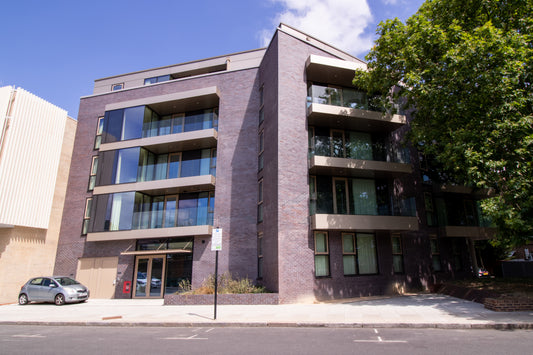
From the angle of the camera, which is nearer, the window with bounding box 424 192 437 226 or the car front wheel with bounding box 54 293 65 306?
the car front wheel with bounding box 54 293 65 306

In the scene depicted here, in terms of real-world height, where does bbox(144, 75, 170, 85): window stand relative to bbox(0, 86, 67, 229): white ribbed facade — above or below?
above

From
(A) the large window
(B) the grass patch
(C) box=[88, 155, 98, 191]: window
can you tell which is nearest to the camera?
(B) the grass patch

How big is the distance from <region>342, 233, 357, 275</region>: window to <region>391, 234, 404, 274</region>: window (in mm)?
2470

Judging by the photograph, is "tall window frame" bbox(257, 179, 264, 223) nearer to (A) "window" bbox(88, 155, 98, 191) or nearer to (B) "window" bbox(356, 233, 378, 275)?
(B) "window" bbox(356, 233, 378, 275)

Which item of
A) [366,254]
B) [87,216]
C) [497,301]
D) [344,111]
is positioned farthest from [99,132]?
[497,301]

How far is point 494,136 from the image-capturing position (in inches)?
453

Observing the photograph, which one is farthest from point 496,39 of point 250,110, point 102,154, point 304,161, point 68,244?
point 68,244

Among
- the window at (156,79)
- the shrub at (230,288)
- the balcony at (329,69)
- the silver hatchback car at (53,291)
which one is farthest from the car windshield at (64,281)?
the balcony at (329,69)

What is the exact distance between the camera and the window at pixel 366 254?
54.7ft

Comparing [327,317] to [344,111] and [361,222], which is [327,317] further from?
[344,111]

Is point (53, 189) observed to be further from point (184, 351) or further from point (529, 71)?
point (529, 71)

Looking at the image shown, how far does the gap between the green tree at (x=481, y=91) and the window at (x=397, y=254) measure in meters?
5.68

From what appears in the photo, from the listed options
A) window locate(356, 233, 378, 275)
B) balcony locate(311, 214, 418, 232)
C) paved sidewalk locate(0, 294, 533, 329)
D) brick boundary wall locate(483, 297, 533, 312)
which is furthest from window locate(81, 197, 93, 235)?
brick boundary wall locate(483, 297, 533, 312)

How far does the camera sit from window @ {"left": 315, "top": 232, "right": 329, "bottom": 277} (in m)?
15.7
